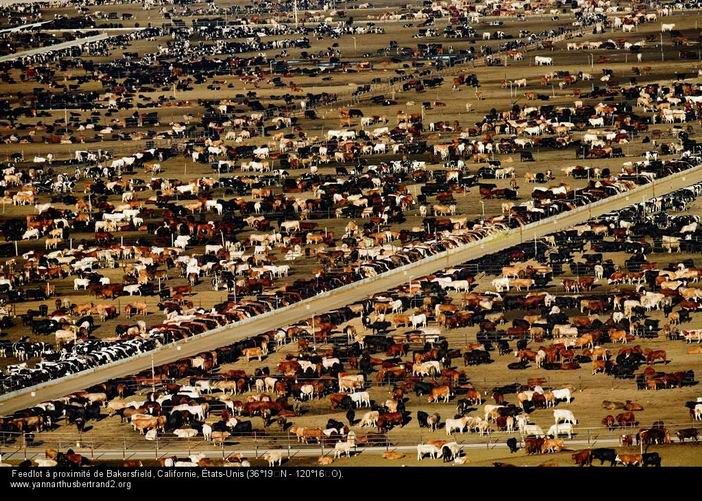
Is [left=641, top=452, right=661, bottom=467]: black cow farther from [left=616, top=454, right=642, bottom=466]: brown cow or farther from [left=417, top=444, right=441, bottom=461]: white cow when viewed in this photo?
[left=417, top=444, right=441, bottom=461]: white cow

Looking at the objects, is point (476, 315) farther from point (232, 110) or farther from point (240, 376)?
point (232, 110)

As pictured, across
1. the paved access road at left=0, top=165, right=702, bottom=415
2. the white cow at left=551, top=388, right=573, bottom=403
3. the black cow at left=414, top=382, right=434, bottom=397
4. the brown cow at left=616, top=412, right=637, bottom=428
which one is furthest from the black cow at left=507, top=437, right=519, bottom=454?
the paved access road at left=0, top=165, right=702, bottom=415

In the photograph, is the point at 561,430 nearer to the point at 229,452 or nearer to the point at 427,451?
the point at 427,451

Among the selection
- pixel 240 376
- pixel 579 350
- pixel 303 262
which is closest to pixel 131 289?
pixel 303 262

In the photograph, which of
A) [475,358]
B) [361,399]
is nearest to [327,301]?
[475,358]

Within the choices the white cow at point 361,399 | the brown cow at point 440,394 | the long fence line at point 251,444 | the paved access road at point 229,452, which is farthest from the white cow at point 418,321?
the paved access road at point 229,452
